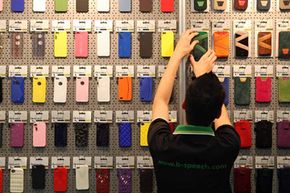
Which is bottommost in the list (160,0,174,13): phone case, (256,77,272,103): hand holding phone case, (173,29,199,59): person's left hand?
(256,77,272,103): hand holding phone case

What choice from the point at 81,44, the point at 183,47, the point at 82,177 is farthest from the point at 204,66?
the point at 82,177

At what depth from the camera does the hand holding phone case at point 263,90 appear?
3.78m

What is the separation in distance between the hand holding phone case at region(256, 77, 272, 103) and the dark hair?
1662 millimetres

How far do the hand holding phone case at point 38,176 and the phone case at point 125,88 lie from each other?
2.77ft

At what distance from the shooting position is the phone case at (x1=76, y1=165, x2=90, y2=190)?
379cm

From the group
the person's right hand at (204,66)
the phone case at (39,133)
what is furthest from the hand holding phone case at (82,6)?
the person's right hand at (204,66)

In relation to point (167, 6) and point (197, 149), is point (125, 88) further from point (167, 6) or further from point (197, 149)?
point (197, 149)

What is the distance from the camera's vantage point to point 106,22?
3799mm

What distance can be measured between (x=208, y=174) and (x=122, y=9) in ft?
6.57

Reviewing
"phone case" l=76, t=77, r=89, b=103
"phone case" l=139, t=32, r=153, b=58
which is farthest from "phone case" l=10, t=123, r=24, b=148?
"phone case" l=139, t=32, r=153, b=58

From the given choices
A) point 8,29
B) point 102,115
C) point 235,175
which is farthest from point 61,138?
point 235,175

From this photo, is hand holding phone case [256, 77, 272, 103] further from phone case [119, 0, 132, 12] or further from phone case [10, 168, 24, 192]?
phone case [10, 168, 24, 192]

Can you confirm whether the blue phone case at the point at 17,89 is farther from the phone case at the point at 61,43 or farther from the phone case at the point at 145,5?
the phone case at the point at 145,5

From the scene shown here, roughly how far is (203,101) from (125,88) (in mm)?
1704
